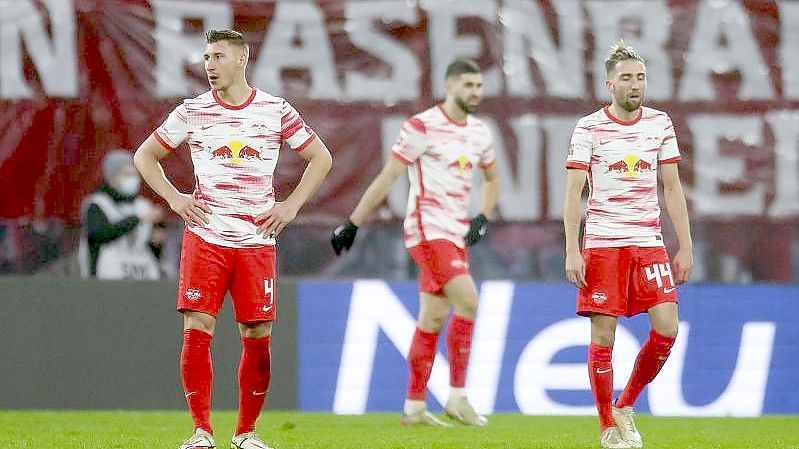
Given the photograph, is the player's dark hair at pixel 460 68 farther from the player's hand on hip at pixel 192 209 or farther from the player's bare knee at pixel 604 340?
the player's hand on hip at pixel 192 209

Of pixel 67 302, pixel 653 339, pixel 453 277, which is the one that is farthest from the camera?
pixel 67 302

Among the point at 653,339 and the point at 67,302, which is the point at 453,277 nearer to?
the point at 653,339

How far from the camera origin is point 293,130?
26.0ft

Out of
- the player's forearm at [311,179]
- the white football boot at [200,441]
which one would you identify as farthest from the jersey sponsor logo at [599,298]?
the white football boot at [200,441]

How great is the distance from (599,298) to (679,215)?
0.62 meters

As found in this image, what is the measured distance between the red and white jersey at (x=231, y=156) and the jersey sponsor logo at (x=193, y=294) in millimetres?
249

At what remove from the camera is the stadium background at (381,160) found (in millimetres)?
12000

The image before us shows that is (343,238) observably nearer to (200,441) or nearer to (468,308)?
(468,308)

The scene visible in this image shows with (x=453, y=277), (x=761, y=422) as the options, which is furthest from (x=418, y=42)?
(x=761, y=422)

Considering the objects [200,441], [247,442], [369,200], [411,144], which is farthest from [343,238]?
[200,441]

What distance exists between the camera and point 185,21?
40.0 ft

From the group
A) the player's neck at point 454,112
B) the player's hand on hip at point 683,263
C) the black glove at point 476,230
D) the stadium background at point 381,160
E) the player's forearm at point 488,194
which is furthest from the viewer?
the stadium background at point 381,160

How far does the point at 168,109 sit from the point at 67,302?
5.19ft

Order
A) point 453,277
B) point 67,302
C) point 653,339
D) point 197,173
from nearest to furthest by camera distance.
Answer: point 197,173
point 653,339
point 453,277
point 67,302
